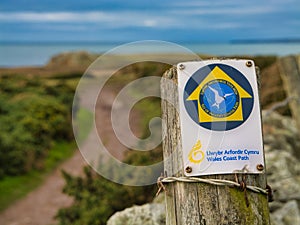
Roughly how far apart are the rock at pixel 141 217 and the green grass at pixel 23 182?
5.01 metres

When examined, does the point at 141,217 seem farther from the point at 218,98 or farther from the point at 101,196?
the point at 101,196

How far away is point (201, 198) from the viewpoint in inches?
87.0

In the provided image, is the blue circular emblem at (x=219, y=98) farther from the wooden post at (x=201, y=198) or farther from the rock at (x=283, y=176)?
the rock at (x=283, y=176)

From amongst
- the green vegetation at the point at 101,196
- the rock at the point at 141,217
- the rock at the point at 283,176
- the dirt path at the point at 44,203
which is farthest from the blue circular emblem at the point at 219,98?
the dirt path at the point at 44,203

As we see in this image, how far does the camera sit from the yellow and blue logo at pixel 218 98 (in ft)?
7.34

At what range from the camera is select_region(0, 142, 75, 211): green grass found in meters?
8.83

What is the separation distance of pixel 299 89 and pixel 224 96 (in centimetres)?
513

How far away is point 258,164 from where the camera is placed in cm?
227

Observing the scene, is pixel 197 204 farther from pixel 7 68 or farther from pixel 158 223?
pixel 7 68

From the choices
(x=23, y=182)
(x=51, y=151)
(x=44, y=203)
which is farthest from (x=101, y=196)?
(x=51, y=151)

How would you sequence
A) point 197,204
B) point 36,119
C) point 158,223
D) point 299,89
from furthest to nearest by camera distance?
point 36,119 → point 299,89 → point 158,223 → point 197,204

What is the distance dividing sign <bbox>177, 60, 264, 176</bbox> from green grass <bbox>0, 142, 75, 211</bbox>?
667 centimetres

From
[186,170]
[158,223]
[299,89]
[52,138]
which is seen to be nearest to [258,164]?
[186,170]

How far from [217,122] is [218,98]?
0.32 ft
